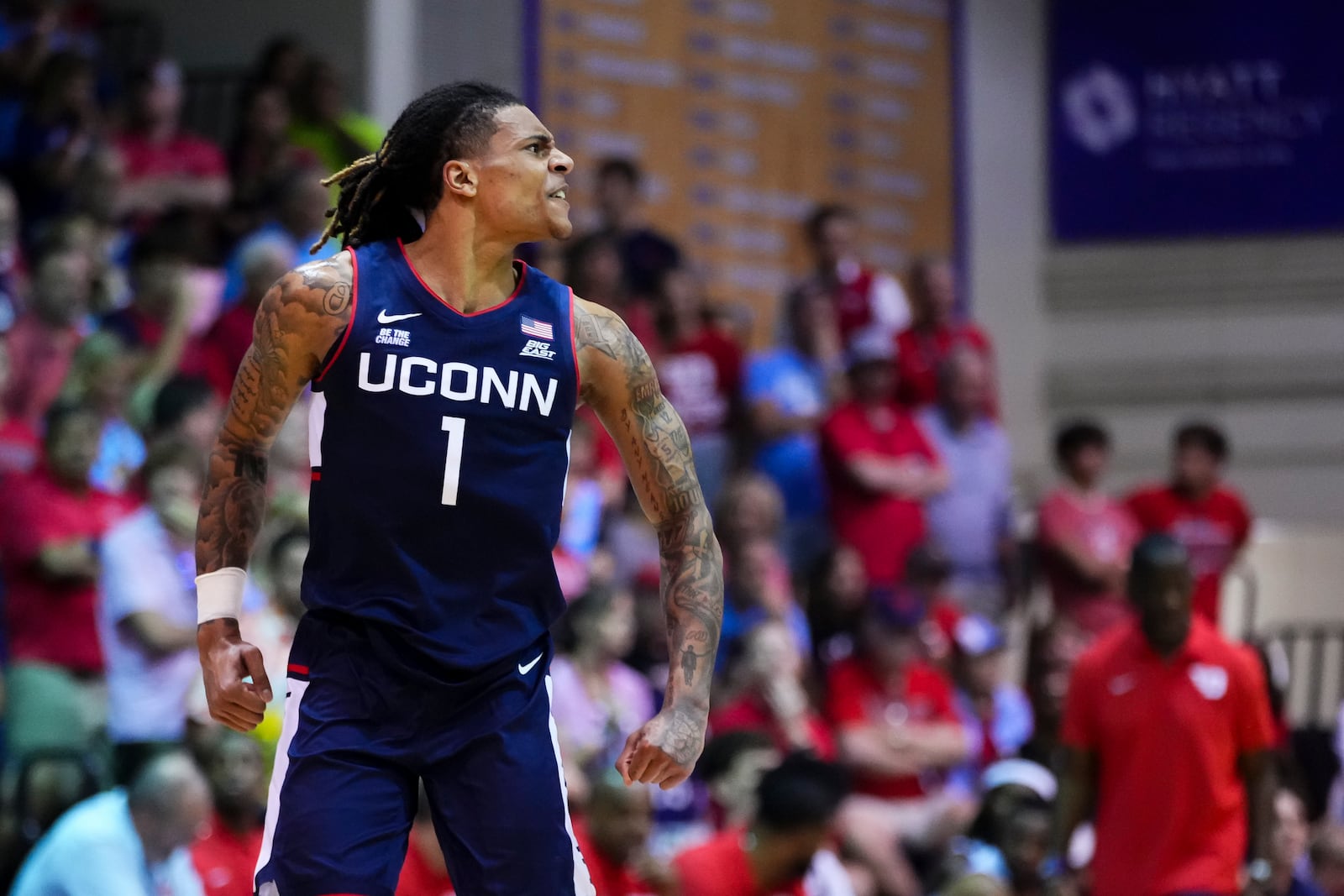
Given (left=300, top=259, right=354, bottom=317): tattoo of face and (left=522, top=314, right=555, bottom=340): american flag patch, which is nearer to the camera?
(left=300, top=259, right=354, bottom=317): tattoo of face

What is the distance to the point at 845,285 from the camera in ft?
39.4

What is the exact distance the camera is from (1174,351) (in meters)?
15.6

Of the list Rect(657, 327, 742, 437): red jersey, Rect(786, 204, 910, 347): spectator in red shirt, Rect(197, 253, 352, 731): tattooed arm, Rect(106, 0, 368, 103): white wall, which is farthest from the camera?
Rect(106, 0, 368, 103): white wall

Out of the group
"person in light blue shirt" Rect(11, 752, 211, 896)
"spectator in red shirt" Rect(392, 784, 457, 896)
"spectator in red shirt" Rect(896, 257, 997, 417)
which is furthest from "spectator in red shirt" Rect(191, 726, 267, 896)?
"spectator in red shirt" Rect(896, 257, 997, 417)

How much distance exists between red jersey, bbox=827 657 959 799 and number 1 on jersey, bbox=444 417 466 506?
18.2ft

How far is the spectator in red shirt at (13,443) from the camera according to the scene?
859cm

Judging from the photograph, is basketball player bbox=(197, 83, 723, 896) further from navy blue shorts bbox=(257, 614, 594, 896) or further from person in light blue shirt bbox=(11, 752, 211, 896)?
person in light blue shirt bbox=(11, 752, 211, 896)

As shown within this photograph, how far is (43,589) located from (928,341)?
5.49m

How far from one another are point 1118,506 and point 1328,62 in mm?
5110

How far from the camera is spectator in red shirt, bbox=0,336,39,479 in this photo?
859 cm

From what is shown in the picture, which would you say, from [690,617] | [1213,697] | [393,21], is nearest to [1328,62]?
[393,21]

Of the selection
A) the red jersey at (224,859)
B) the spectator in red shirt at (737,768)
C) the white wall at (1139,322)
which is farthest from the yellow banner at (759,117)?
the red jersey at (224,859)

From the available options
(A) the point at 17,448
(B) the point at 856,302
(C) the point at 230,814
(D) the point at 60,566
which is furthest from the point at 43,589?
(B) the point at 856,302

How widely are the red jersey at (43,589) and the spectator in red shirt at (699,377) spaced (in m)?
3.32
